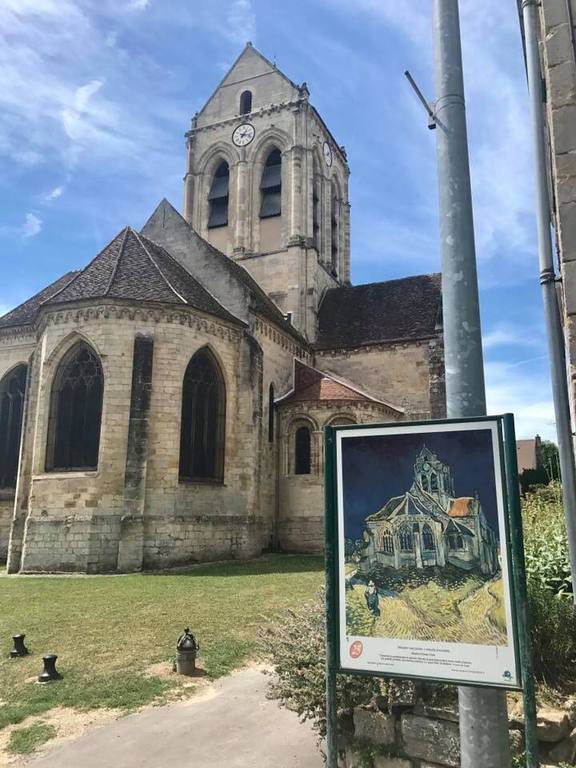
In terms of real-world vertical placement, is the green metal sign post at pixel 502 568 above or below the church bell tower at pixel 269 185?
below

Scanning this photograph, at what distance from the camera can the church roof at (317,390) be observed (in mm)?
22297

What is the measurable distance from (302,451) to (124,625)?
13427 mm

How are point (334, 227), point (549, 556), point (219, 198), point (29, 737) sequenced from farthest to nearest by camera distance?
point (334, 227) < point (219, 198) < point (549, 556) < point (29, 737)

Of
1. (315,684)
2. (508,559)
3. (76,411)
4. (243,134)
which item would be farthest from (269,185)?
(508,559)

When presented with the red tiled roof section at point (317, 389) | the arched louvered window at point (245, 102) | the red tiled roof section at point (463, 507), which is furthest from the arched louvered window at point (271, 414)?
the red tiled roof section at point (463, 507)

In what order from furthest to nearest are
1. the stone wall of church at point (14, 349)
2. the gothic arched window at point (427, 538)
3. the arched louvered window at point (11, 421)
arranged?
the stone wall of church at point (14, 349) → the arched louvered window at point (11, 421) → the gothic arched window at point (427, 538)

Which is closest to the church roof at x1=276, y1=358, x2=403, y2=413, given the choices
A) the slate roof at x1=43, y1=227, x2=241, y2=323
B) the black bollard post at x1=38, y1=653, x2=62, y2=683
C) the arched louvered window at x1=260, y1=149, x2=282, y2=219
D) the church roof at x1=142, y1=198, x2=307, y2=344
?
the church roof at x1=142, y1=198, x2=307, y2=344

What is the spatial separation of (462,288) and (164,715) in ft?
16.5

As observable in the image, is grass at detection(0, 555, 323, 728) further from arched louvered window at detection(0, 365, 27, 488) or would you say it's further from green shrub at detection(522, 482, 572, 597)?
arched louvered window at detection(0, 365, 27, 488)

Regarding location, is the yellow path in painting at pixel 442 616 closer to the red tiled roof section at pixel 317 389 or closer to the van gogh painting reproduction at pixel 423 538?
the van gogh painting reproduction at pixel 423 538

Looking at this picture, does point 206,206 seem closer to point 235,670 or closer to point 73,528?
point 73,528

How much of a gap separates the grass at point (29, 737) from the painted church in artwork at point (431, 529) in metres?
3.74

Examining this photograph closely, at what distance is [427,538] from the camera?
350 cm

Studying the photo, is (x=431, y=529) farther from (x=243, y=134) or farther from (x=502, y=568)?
(x=243, y=134)
